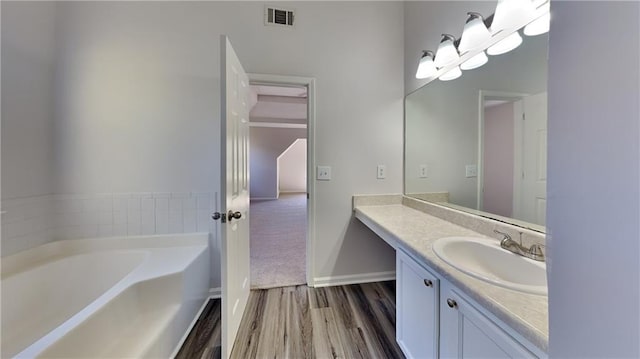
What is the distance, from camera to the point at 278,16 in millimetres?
2092

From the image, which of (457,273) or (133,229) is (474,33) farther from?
(133,229)

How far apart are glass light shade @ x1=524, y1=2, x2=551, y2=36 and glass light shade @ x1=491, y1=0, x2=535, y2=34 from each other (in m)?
0.03

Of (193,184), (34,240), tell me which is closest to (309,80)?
(193,184)

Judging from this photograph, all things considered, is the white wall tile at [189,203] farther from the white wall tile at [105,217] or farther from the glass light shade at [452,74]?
the glass light shade at [452,74]

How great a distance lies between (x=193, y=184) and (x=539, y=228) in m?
2.27

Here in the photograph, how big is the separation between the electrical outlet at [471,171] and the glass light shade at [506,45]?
26.9 inches

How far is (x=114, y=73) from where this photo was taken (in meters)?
1.90

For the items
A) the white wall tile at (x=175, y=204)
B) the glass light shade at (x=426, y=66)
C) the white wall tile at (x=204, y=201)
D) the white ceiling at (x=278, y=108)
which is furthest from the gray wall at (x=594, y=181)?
the white ceiling at (x=278, y=108)

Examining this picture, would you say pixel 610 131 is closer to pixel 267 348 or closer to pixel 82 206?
pixel 267 348

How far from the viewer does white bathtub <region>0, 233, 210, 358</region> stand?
1.15 meters

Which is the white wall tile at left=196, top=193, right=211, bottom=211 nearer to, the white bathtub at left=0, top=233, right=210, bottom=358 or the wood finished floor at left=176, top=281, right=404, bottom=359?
the white bathtub at left=0, top=233, right=210, bottom=358

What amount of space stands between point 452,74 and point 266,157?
6.40m

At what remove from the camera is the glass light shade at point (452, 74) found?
171 cm

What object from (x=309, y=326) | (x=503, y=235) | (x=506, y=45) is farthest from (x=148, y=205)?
(x=506, y=45)
